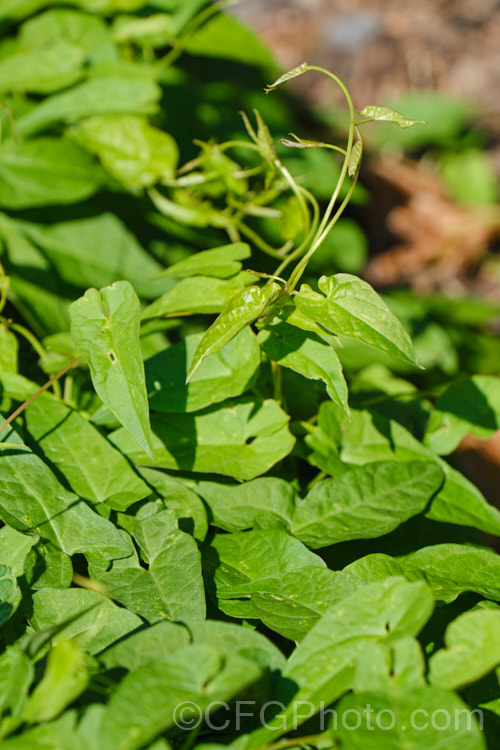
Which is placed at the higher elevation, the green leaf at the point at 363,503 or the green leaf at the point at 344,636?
the green leaf at the point at 344,636

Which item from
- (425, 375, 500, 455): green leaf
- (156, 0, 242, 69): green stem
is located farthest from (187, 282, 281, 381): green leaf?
(156, 0, 242, 69): green stem

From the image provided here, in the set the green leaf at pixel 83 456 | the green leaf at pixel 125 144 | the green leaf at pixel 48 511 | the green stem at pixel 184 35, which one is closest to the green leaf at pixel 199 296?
the green leaf at pixel 83 456

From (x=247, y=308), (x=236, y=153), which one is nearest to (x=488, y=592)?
Answer: (x=247, y=308)

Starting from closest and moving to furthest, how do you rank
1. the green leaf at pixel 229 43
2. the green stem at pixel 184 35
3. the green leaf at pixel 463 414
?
the green leaf at pixel 463 414 < the green stem at pixel 184 35 < the green leaf at pixel 229 43

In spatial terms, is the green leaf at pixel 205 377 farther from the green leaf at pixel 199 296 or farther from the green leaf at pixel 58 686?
the green leaf at pixel 58 686

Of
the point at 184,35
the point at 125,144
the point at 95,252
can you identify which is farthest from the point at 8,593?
the point at 184,35

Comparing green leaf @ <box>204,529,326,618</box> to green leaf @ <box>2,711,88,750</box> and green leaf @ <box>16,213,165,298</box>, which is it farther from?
green leaf @ <box>16,213,165,298</box>
